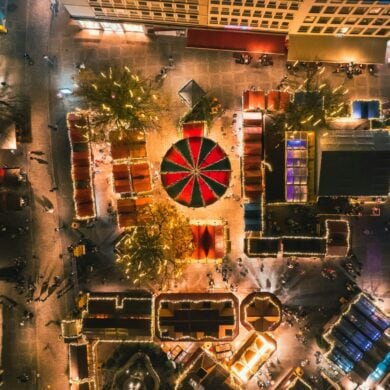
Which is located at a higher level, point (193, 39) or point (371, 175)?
point (193, 39)

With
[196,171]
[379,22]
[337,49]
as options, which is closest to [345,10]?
[379,22]

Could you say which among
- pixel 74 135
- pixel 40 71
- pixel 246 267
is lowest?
pixel 246 267

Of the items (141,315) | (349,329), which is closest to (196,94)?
(141,315)

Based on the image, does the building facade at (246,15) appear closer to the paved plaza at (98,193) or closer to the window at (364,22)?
the window at (364,22)

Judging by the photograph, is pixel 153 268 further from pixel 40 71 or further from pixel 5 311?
pixel 40 71

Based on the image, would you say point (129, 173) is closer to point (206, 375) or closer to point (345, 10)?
point (206, 375)

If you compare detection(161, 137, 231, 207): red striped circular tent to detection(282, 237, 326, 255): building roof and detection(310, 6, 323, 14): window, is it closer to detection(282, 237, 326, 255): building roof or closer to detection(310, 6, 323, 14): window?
detection(282, 237, 326, 255): building roof

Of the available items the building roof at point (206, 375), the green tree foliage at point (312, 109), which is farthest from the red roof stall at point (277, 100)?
the building roof at point (206, 375)
